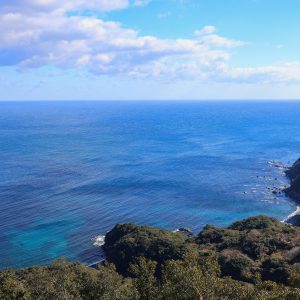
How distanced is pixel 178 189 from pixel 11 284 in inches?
2890

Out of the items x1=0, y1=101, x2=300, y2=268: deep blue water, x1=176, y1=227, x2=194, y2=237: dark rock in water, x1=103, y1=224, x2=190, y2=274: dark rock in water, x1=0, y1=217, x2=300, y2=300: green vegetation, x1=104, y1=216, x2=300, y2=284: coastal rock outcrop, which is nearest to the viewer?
x1=0, y1=217, x2=300, y2=300: green vegetation

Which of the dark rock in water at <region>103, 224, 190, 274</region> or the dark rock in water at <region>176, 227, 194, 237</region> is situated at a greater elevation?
the dark rock in water at <region>103, 224, 190, 274</region>

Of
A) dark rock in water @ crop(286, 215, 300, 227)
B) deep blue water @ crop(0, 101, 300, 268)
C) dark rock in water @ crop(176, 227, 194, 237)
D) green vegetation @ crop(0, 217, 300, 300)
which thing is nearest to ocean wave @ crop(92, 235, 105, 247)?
deep blue water @ crop(0, 101, 300, 268)

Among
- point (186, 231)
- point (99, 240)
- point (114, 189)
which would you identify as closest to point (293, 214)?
point (186, 231)

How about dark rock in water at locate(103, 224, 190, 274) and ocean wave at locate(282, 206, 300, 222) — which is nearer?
dark rock in water at locate(103, 224, 190, 274)

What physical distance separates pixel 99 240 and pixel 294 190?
54.2 metres

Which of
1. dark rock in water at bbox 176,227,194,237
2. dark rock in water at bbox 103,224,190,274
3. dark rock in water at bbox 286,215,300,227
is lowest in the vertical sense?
dark rock in water at bbox 176,227,194,237

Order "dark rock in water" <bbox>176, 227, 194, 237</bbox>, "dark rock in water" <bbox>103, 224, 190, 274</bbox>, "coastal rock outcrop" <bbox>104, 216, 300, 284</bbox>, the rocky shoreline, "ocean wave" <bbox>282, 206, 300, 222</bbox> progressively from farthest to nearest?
1. "ocean wave" <bbox>282, 206, 300, 222</bbox>
2. the rocky shoreline
3. "dark rock in water" <bbox>176, 227, 194, 237</bbox>
4. "dark rock in water" <bbox>103, 224, 190, 274</bbox>
5. "coastal rock outcrop" <bbox>104, 216, 300, 284</bbox>

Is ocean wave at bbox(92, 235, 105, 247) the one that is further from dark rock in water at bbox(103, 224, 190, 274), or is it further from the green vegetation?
the green vegetation

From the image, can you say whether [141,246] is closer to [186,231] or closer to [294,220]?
[186,231]

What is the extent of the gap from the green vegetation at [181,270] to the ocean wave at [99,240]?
5.47ft

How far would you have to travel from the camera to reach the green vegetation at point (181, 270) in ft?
71.7

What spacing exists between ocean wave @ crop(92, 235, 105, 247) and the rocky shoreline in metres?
37.7

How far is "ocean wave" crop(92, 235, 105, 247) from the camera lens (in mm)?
66562
